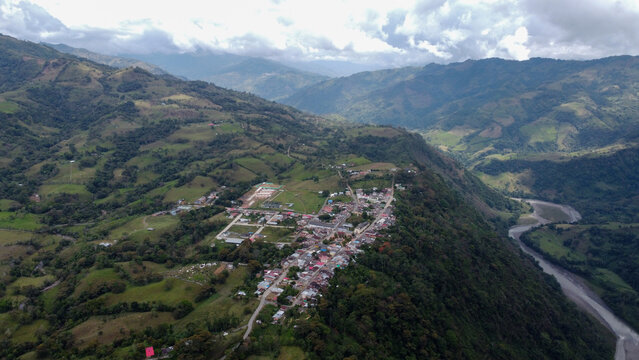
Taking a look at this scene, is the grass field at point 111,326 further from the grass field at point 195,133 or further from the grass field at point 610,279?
the grass field at point 610,279

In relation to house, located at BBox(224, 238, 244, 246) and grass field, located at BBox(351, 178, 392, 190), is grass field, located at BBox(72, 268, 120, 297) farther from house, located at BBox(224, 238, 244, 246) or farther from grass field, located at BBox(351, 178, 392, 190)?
grass field, located at BBox(351, 178, 392, 190)

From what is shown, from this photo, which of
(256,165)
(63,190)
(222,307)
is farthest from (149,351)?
(256,165)

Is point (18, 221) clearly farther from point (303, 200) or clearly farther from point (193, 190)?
point (303, 200)

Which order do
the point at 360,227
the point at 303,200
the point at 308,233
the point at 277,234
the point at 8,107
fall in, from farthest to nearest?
the point at 8,107 → the point at 303,200 → the point at 360,227 → the point at 277,234 → the point at 308,233

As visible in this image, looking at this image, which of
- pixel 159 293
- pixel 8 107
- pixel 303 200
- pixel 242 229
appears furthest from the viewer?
pixel 8 107

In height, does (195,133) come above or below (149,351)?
above

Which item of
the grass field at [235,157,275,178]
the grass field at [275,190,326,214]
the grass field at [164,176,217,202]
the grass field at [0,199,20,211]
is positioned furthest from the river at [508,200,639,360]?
the grass field at [0,199,20,211]

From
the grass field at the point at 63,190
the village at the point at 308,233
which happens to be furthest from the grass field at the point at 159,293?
the grass field at the point at 63,190
